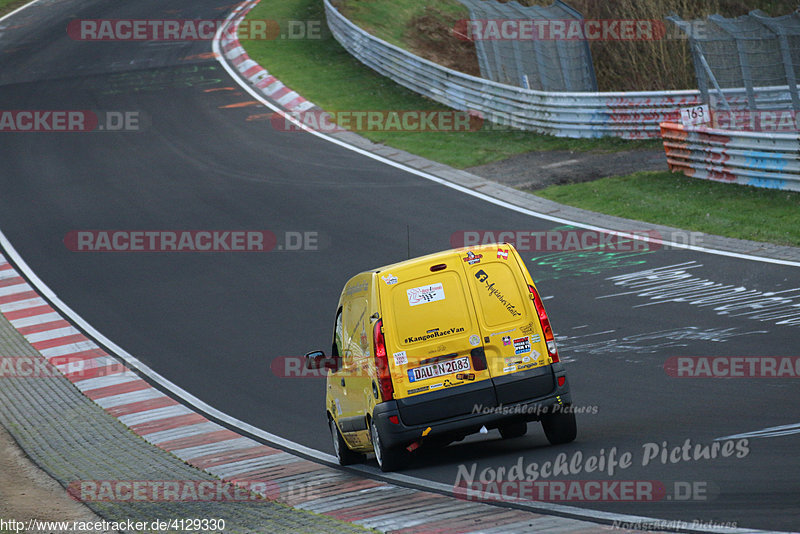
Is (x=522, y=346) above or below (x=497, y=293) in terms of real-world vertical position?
below

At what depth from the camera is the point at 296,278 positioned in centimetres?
1784

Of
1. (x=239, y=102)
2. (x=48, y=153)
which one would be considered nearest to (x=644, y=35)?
(x=239, y=102)

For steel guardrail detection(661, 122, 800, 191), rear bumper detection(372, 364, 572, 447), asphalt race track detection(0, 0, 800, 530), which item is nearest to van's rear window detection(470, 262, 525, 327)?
rear bumper detection(372, 364, 572, 447)

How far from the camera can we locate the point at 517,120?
26.3 m

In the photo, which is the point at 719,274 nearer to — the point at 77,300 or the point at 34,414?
the point at 34,414

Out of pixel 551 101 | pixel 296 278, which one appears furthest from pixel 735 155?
pixel 296 278

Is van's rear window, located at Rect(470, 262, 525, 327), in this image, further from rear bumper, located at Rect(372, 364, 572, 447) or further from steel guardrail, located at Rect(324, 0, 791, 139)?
steel guardrail, located at Rect(324, 0, 791, 139)

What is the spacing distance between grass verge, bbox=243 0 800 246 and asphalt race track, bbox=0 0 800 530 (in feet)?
4.92

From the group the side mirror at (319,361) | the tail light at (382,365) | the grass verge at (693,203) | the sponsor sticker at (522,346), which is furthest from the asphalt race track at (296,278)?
the grass verge at (693,203)

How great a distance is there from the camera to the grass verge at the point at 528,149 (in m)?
17.8

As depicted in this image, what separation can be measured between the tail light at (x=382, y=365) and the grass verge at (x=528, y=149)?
353 inches

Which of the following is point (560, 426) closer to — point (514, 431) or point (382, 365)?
point (514, 431)

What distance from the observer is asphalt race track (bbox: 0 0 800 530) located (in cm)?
921

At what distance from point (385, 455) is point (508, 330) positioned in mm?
1535
